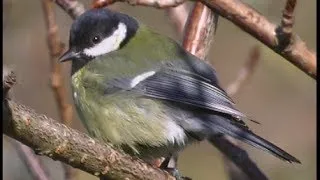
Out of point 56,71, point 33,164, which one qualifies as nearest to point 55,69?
point 56,71

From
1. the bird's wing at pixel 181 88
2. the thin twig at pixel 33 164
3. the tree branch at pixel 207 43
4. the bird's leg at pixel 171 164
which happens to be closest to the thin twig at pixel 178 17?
the tree branch at pixel 207 43

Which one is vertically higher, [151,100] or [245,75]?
[245,75]

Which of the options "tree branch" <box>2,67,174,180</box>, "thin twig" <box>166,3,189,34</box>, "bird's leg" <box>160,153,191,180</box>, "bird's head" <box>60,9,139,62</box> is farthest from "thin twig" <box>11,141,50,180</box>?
"thin twig" <box>166,3,189,34</box>

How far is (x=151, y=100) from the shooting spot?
2398 millimetres

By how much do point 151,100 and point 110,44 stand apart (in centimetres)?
36

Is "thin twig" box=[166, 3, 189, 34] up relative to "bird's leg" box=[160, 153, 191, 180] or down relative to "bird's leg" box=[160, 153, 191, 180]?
up

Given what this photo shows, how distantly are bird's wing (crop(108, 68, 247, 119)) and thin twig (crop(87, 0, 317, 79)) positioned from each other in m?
0.49

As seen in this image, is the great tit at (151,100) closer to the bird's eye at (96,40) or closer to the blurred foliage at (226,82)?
the bird's eye at (96,40)

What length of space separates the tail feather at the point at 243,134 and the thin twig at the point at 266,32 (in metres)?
0.44

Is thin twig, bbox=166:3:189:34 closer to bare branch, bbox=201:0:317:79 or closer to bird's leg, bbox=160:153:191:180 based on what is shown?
bird's leg, bbox=160:153:191:180

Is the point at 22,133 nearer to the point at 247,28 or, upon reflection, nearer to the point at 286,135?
the point at 247,28

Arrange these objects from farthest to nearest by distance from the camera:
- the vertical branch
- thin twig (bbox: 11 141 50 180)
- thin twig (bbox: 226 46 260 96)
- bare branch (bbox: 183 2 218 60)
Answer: thin twig (bbox: 226 46 260 96) < bare branch (bbox: 183 2 218 60) < the vertical branch < thin twig (bbox: 11 141 50 180)

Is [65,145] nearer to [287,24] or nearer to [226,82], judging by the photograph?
[287,24]

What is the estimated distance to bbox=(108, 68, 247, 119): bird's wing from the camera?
232cm
